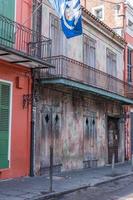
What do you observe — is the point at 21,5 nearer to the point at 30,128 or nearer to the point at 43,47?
the point at 43,47

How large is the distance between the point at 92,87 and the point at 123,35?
8.84m

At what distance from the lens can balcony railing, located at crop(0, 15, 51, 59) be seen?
13.6m

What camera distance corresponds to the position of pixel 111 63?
23516 mm

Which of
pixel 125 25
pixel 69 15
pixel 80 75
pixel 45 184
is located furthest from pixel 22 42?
pixel 125 25

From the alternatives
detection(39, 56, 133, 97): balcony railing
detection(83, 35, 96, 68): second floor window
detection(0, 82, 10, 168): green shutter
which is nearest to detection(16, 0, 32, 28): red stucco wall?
detection(39, 56, 133, 97): balcony railing

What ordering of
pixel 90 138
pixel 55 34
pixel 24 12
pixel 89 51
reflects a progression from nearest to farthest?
pixel 24 12 < pixel 55 34 < pixel 90 138 < pixel 89 51

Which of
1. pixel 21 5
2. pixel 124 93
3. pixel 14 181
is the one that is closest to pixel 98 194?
pixel 14 181

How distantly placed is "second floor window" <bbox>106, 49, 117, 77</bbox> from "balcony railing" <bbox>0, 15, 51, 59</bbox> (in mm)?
7581

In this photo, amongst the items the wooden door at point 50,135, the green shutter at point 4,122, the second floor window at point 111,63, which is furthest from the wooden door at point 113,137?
the green shutter at point 4,122

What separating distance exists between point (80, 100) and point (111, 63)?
17.2 ft

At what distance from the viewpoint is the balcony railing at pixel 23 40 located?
1359cm

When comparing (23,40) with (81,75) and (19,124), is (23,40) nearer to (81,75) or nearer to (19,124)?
(19,124)

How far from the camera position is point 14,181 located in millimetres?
13609

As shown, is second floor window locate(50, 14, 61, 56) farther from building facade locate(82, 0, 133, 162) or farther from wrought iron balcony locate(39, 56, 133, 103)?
building facade locate(82, 0, 133, 162)
